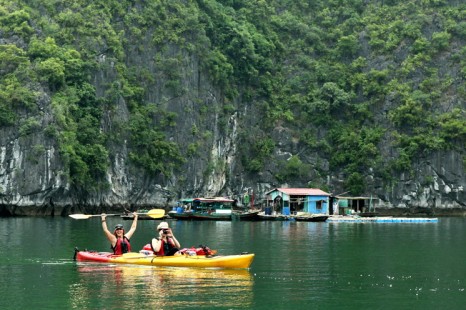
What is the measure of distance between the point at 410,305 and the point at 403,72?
61.1m

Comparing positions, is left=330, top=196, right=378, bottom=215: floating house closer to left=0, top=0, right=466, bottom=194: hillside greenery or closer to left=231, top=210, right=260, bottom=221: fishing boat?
left=0, top=0, right=466, bottom=194: hillside greenery

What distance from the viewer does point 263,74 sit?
83812 millimetres

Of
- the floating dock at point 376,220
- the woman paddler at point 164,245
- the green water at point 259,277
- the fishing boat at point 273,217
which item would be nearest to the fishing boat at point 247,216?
the fishing boat at point 273,217

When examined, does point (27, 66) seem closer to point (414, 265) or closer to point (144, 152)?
point (144, 152)

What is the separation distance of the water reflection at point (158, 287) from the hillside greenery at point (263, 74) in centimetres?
3704

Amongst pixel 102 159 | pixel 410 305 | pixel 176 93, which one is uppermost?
pixel 176 93

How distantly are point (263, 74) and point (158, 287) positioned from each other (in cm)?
5938

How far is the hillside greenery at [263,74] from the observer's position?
2689 inches

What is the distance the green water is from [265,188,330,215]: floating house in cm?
2589

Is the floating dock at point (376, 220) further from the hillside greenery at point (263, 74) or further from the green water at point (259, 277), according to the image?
the green water at point (259, 277)

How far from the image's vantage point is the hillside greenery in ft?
224

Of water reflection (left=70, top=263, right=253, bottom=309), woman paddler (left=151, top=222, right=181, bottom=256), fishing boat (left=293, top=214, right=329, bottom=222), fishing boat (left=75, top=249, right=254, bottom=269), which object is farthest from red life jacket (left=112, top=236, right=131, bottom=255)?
fishing boat (left=293, top=214, right=329, bottom=222)

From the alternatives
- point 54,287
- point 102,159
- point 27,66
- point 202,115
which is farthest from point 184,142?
point 54,287

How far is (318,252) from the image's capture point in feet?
119
